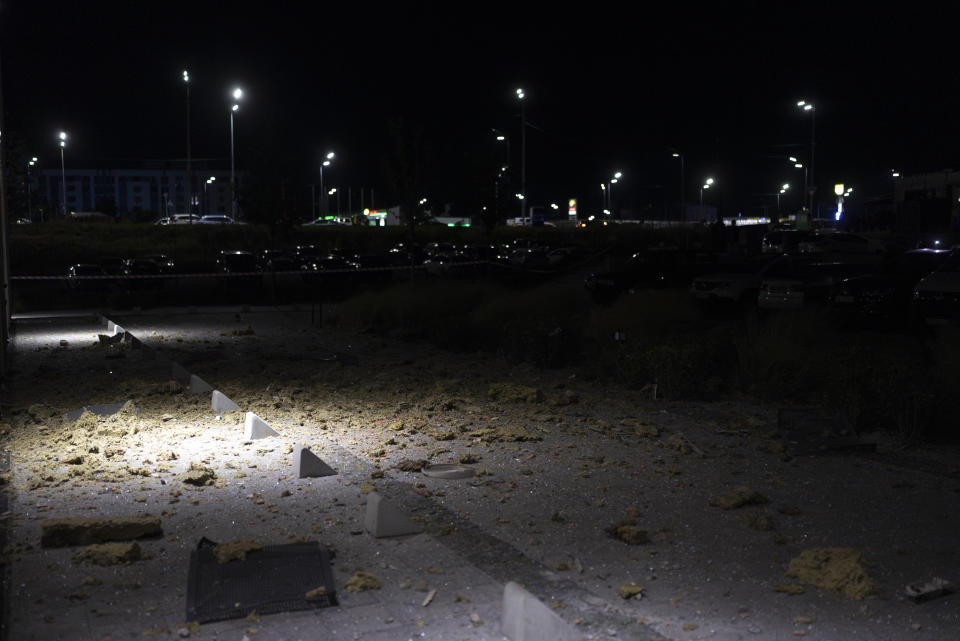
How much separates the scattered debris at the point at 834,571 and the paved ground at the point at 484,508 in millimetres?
93

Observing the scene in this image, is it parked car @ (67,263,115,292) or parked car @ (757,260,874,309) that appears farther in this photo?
parked car @ (67,263,115,292)

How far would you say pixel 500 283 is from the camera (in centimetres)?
2852

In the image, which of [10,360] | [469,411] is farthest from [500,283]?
[469,411]

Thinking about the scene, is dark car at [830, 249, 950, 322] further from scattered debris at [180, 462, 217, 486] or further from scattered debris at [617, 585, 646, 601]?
scattered debris at [617, 585, 646, 601]

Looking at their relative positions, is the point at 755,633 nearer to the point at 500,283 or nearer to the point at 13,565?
the point at 13,565

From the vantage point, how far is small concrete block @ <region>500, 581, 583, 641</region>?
5094 millimetres

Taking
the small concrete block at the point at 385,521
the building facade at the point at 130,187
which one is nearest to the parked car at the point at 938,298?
the small concrete block at the point at 385,521

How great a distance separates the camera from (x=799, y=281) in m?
24.4

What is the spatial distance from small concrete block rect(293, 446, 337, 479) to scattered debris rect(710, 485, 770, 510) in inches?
142

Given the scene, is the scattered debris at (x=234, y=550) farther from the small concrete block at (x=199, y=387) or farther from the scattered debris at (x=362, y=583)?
the small concrete block at (x=199, y=387)

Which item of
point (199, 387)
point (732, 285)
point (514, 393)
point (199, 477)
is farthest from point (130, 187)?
point (199, 477)

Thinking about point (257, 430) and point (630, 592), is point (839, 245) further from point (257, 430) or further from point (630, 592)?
point (630, 592)

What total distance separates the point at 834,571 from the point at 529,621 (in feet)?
7.51

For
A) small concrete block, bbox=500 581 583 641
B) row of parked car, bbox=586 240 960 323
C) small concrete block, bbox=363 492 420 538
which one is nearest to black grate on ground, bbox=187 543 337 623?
small concrete block, bbox=363 492 420 538
